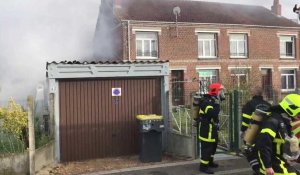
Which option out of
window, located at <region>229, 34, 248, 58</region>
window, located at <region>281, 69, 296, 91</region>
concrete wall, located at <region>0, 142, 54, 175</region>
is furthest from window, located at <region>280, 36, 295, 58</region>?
concrete wall, located at <region>0, 142, 54, 175</region>

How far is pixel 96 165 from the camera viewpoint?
8094 millimetres

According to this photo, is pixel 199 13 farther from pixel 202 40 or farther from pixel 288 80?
pixel 288 80

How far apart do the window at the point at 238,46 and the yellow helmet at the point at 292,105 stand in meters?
22.5

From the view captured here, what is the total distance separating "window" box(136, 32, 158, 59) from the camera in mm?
23344

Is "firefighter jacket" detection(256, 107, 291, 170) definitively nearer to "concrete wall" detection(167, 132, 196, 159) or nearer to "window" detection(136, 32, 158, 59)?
"concrete wall" detection(167, 132, 196, 159)

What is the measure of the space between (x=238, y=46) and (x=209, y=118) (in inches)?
800

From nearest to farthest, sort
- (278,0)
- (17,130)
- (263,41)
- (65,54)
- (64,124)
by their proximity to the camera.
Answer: (17,130), (64,124), (65,54), (263,41), (278,0)

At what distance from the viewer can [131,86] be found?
895 centimetres

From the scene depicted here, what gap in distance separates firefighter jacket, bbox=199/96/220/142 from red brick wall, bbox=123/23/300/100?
1606cm

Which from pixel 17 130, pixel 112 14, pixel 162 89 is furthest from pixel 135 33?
pixel 17 130

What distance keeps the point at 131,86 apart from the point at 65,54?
557 inches

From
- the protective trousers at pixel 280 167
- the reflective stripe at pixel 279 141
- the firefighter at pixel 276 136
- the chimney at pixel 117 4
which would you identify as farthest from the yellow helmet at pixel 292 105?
the chimney at pixel 117 4

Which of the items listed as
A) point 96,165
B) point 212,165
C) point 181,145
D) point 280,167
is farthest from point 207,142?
point 280,167

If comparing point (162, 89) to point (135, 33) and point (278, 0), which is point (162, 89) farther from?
point (278, 0)
